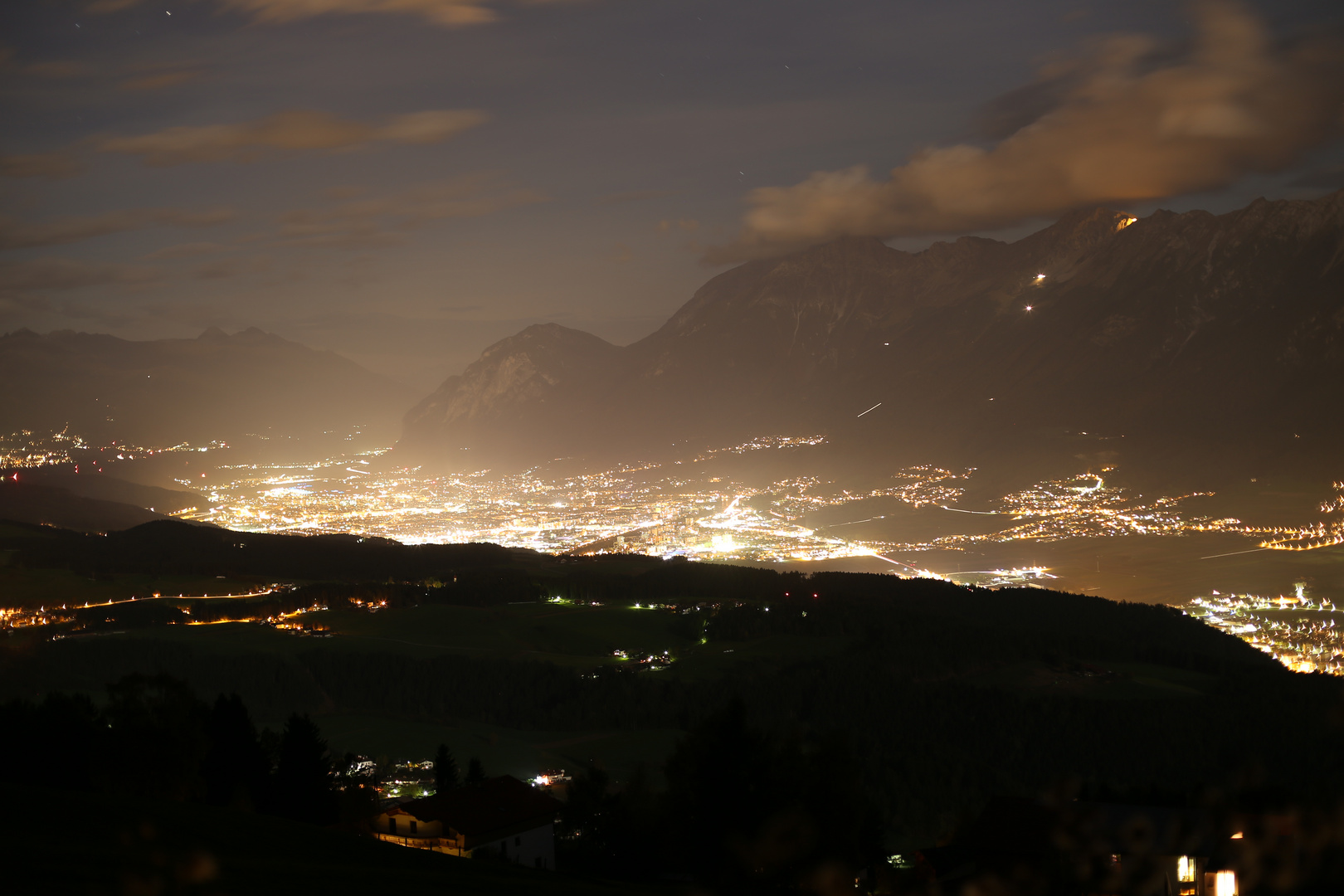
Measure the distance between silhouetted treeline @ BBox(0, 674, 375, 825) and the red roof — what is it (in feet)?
12.4

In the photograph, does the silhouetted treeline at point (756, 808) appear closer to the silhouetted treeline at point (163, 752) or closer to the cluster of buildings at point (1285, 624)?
the silhouetted treeline at point (163, 752)

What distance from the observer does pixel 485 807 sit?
46.8 metres

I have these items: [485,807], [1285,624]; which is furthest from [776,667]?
[1285,624]

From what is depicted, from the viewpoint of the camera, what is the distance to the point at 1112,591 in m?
160

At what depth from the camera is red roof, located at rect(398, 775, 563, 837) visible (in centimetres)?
4534

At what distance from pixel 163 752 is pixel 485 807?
12995mm

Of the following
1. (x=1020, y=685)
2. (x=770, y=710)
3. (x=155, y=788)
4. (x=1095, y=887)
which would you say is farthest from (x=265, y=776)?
(x=1020, y=685)

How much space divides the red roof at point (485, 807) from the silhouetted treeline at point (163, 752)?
12.4 ft

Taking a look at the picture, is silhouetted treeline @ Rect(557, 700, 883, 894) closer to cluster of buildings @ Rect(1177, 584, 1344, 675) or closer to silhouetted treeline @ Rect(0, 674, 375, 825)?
silhouetted treeline @ Rect(0, 674, 375, 825)

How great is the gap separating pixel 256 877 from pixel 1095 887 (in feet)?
49.4

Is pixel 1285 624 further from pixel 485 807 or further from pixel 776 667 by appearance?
pixel 485 807

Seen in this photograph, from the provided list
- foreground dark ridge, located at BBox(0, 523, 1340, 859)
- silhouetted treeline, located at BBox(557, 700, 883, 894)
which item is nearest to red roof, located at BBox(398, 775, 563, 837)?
silhouetted treeline, located at BBox(557, 700, 883, 894)

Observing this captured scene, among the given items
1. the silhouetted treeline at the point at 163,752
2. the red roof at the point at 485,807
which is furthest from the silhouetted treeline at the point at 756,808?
the silhouetted treeline at the point at 163,752

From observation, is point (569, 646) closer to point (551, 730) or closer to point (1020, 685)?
point (551, 730)
